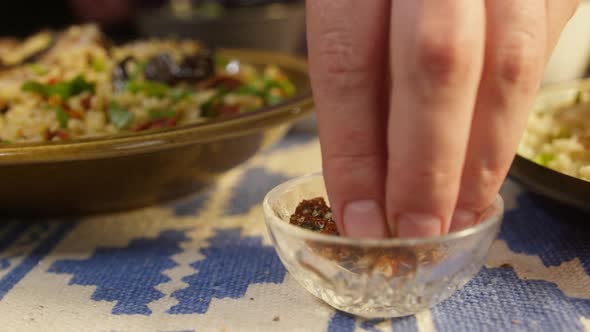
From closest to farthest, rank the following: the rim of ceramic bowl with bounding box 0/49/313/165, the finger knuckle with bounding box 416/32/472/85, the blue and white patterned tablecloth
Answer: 1. the finger knuckle with bounding box 416/32/472/85
2. the blue and white patterned tablecloth
3. the rim of ceramic bowl with bounding box 0/49/313/165

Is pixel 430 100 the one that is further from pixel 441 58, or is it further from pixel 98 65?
pixel 98 65

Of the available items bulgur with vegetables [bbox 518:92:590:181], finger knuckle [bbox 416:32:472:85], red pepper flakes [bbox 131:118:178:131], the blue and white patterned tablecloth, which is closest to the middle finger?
finger knuckle [bbox 416:32:472:85]

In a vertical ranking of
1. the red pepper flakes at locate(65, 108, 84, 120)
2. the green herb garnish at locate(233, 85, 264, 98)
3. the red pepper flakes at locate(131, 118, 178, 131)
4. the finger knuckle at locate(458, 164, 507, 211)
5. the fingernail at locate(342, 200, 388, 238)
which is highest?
the finger knuckle at locate(458, 164, 507, 211)

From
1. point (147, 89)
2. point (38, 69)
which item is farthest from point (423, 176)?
point (38, 69)

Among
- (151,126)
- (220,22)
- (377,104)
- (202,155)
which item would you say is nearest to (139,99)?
(151,126)

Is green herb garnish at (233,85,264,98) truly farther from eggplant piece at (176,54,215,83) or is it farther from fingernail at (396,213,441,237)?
fingernail at (396,213,441,237)

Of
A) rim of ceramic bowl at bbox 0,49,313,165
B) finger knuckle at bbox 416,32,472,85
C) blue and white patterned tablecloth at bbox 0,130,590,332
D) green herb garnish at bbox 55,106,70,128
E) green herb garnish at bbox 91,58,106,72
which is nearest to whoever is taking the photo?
finger knuckle at bbox 416,32,472,85
